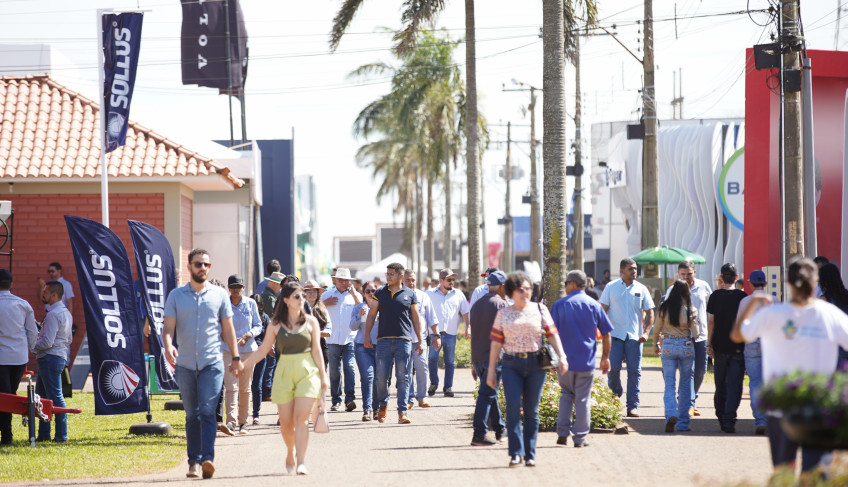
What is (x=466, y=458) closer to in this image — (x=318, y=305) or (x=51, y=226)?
(x=318, y=305)

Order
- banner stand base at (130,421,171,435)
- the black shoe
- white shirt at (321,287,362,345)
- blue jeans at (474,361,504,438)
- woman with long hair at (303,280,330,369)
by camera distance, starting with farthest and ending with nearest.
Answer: white shirt at (321,287,362,345) → woman with long hair at (303,280,330,369) → banner stand base at (130,421,171,435) → the black shoe → blue jeans at (474,361,504,438)

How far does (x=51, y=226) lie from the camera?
19984mm

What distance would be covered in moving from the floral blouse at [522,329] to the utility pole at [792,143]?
683 centimetres

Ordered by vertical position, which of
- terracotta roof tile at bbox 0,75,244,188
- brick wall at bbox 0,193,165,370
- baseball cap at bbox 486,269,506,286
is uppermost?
terracotta roof tile at bbox 0,75,244,188

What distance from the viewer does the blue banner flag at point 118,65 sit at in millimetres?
14398

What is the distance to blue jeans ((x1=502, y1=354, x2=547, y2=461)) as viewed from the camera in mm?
9234

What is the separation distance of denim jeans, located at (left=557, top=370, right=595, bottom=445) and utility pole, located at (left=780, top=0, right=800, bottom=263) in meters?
5.95

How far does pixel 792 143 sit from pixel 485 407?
23.9ft

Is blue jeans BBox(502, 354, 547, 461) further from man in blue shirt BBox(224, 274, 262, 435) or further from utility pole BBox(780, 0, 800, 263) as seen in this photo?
utility pole BBox(780, 0, 800, 263)

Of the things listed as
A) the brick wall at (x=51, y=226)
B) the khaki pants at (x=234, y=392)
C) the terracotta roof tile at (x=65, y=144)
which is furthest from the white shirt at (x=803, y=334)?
the brick wall at (x=51, y=226)

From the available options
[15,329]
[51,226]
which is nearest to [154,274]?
[15,329]

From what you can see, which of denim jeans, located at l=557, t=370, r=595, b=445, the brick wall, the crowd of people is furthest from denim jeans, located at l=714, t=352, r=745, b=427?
the brick wall

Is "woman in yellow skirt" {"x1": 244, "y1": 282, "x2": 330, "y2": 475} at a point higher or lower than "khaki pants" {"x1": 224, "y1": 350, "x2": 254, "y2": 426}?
higher

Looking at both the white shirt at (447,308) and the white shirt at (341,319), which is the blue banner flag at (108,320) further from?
the white shirt at (447,308)
